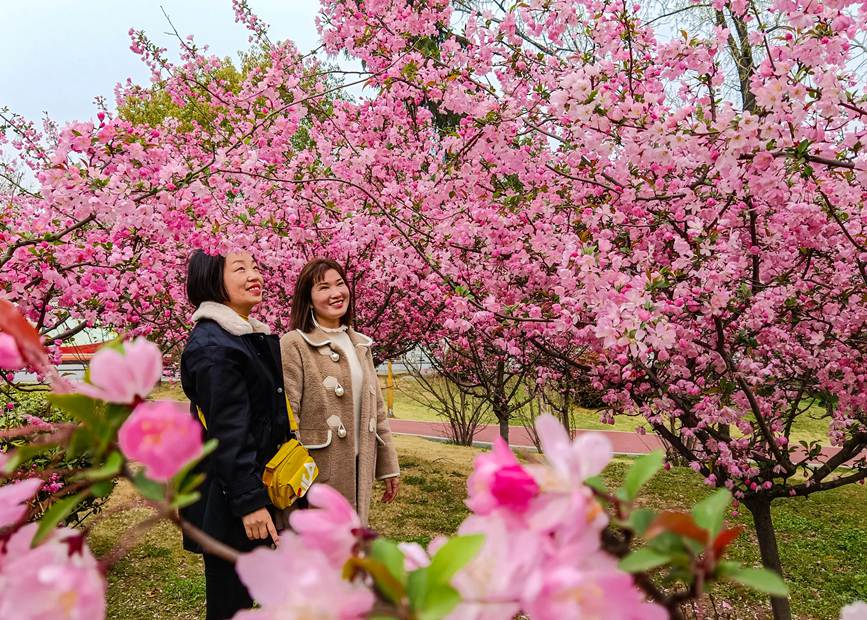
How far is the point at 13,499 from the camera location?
0.53 meters

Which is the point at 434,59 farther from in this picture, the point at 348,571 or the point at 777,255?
the point at 348,571

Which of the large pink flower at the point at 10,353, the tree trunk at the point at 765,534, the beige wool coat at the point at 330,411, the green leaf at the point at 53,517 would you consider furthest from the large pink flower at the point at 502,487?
the tree trunk at the point at 765,534

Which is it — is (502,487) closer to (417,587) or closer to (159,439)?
(417,587)

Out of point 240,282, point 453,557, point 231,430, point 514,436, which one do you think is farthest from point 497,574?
point 514,436

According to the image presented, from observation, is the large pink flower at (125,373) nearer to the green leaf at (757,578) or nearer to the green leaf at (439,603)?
the green leaf at (439,603)

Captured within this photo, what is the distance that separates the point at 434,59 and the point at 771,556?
3.90 metres

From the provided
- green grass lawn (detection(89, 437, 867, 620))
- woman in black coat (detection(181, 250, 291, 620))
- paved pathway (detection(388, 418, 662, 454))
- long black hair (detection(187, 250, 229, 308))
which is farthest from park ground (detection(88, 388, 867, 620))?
paved pathway (detection(388, 418, 662, 454))

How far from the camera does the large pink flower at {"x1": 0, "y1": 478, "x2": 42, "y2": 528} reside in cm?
53

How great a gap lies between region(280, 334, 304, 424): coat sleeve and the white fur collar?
0.35 metres

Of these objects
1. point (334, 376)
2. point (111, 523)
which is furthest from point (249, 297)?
point (111, 523)

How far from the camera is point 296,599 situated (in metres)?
0.39

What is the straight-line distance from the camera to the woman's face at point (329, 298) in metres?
2.94

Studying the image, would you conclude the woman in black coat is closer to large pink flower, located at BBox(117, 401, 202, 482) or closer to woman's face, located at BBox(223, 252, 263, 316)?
woman's face, located at BBox(223, 252, 263, 316)

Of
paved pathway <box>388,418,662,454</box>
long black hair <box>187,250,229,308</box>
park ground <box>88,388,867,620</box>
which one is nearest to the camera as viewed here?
long black hair <box>187,250,229,308</box>
